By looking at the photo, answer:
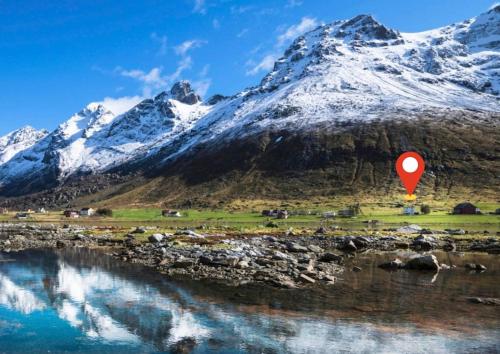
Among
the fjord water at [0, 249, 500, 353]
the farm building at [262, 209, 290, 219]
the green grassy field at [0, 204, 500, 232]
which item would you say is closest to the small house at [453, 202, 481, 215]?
the green grassy field at [0, 204, 500, 232]

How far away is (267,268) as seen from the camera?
156 ft

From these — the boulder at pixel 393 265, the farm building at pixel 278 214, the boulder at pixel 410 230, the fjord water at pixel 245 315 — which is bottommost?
the fjord water at pixel 245 315

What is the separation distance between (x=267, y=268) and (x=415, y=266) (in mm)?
16472

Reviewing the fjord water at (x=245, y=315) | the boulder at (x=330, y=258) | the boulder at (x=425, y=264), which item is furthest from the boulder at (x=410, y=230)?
the fjord water at (x=245, y=315)

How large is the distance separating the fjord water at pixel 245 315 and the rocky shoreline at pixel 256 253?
3.01m

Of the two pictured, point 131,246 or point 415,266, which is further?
point 131,246

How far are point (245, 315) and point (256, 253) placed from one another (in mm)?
26352

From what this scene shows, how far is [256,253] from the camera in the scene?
188ft

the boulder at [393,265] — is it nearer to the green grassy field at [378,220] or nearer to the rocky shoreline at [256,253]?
the rocky shoreline at [256,253]

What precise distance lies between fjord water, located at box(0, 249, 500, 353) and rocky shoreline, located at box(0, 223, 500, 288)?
301 cm

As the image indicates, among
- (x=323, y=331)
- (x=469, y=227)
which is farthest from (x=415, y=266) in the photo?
(x=469, y=227)

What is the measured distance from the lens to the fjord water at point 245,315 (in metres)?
25.5

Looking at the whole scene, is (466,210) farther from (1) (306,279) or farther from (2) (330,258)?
(1) (306,279)

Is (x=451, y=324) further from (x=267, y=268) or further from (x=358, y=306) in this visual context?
(x=267, y=268)
